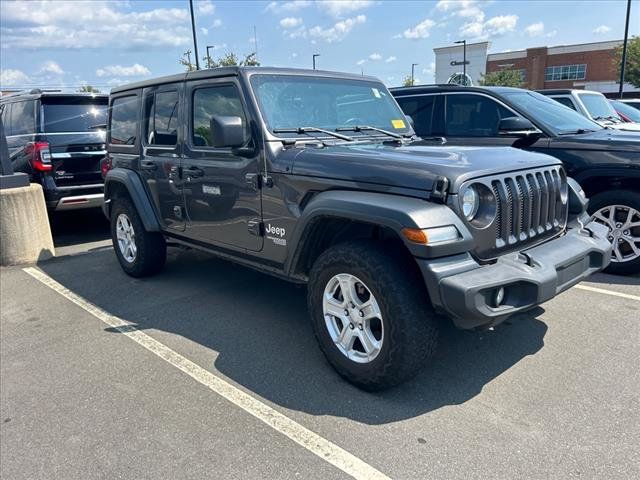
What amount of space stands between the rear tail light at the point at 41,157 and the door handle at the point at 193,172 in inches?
145

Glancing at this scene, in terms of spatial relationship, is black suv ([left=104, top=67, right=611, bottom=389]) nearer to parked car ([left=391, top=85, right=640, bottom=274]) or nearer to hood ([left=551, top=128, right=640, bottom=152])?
parked car ([left=391, top=85, right=640, bottom=274])

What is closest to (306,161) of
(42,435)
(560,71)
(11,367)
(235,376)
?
(235,376)

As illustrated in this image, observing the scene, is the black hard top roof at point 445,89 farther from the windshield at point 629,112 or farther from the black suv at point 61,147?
the windshield at point 629,112

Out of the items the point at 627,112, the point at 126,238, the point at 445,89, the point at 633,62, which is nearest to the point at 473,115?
the point at 445,89

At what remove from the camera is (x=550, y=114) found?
5684 mm

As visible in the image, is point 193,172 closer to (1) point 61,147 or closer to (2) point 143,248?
(2) point 143,248

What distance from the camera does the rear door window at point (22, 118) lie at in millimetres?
7180

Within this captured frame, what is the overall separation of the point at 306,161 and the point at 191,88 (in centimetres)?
156

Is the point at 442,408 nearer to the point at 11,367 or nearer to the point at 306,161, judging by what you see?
the point at 306,161

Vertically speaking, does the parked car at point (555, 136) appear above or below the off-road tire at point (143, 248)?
above

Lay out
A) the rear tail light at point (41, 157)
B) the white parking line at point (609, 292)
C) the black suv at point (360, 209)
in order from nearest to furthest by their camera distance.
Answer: the black suv at point (360, 209) < the white parking line at point (609, 292) < the rear tail light at point (41, 157)

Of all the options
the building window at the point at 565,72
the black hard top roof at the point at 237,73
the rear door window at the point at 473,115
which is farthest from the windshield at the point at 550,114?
the building window at the point at 565,72

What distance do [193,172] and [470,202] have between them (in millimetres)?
2433

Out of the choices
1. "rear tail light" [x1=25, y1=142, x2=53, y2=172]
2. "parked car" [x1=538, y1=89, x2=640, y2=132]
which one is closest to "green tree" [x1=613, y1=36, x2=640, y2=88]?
"parked car" [x1=538, y1=89, x2=640, y2=132]
